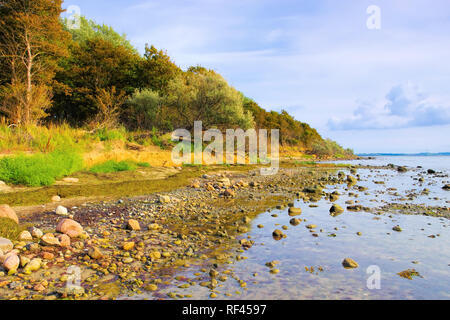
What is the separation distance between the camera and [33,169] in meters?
11.5

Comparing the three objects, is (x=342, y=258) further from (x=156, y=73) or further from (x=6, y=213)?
(x=156, y=73)

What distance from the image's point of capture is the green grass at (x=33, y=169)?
11117mm

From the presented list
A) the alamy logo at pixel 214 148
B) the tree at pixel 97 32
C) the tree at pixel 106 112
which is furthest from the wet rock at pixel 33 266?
the tree at pixel 97 32

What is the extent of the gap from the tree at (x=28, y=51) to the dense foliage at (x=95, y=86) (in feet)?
0.22

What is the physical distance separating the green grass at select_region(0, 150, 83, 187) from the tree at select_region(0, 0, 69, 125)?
922cm

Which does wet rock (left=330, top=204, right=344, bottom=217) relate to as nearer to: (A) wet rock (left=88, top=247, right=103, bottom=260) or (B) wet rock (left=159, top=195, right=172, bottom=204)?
(B) wet rock (left=159, top=195, right=172, bottom=204)

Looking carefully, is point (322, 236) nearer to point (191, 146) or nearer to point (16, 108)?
point (191, 146)

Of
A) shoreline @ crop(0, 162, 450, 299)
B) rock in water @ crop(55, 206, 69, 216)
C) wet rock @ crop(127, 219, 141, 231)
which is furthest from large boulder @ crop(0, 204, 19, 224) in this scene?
wet rock @ crop(127, 219, 141, 231)

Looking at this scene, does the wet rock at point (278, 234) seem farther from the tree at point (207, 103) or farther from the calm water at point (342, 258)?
the tree at point (207, 103)

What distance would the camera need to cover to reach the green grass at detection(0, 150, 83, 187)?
11117 millimetres

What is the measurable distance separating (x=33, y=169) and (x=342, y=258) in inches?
461
